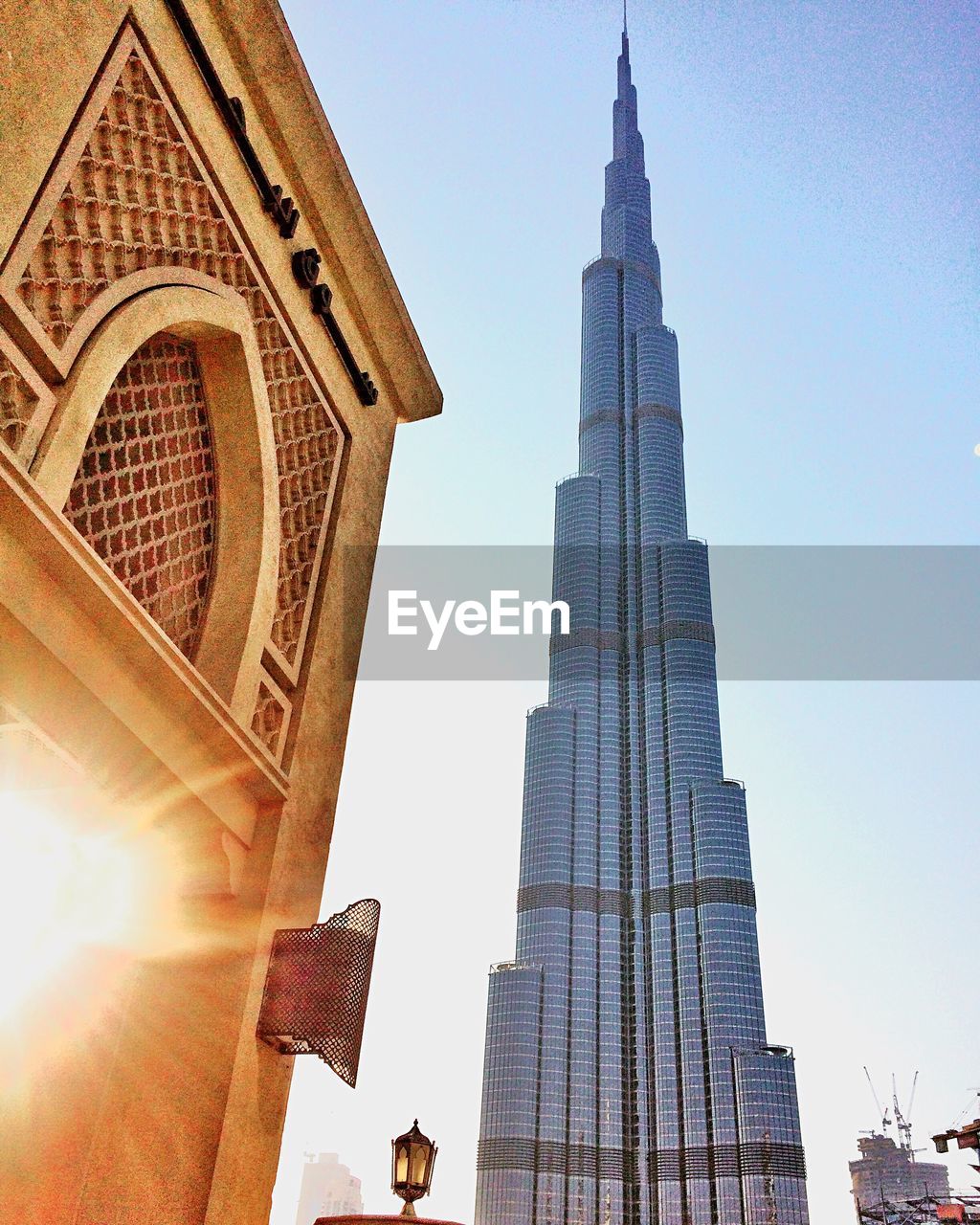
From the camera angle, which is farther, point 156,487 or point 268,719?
point 268,719

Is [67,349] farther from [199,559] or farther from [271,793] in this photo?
[271,793]

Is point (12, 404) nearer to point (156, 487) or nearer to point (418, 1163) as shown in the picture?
point (156, 487)

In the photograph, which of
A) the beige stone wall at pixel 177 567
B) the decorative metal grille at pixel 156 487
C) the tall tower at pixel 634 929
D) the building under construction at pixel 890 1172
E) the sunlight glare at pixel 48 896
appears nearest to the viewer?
the beige stone wall at pixel 177 567

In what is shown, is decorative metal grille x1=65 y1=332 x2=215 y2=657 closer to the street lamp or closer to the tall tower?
the street lamp

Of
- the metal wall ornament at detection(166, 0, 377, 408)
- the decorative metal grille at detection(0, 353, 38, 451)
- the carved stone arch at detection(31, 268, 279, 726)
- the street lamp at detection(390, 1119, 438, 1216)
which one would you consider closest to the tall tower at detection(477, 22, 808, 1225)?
the street lamp at detection(390, 1119, 438, 1216)

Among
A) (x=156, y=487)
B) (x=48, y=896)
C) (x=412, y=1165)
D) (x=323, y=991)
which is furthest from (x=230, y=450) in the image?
(x=412, y=1165)

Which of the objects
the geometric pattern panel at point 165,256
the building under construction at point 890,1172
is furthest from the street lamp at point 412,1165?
the building under construction at point 890,1172

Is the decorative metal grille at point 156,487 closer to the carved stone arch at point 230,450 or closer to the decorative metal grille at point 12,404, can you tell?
the carved stone arch at point 230,450
